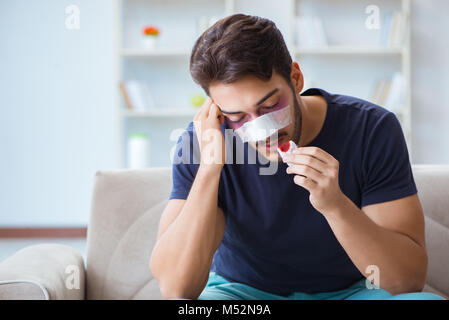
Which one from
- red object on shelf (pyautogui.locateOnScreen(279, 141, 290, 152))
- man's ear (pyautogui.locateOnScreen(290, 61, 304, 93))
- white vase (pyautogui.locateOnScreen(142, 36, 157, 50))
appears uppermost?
white vase (pyautogui.locateOnScreen(142, 36, 157, 50))

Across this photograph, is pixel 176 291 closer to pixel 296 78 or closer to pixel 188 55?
pixel 296 78

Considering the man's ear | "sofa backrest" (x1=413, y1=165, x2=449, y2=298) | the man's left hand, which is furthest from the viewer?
"sofa backrest" (x1=413, y1=165, x2=449, y2=298)

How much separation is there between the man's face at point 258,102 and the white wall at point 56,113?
227 cm

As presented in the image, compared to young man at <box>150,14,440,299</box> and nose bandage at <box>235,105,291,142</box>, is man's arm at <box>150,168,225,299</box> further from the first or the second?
nose bandage at <box>235,105,291,142</box>

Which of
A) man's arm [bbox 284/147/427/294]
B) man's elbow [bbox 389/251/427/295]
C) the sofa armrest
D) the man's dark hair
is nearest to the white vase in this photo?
the sofa armrest

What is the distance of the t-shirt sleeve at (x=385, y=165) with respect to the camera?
1.09m

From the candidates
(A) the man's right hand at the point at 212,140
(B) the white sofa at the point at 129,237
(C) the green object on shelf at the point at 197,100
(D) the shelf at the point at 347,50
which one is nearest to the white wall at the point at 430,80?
(D) the shelf at the point at 347,50

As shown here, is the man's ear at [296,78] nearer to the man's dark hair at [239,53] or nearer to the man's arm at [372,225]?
the man's dark hair at [239,53]

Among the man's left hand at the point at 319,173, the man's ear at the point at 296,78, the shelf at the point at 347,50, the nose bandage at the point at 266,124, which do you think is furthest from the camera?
the shelf at the point at 347,50

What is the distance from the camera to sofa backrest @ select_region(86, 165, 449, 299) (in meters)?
1.40

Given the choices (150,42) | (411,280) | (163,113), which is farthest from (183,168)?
(150,42)

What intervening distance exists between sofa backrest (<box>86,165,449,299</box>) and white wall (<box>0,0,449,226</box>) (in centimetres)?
179

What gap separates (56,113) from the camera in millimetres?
3238

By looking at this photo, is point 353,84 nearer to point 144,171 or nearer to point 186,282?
point 144,171
